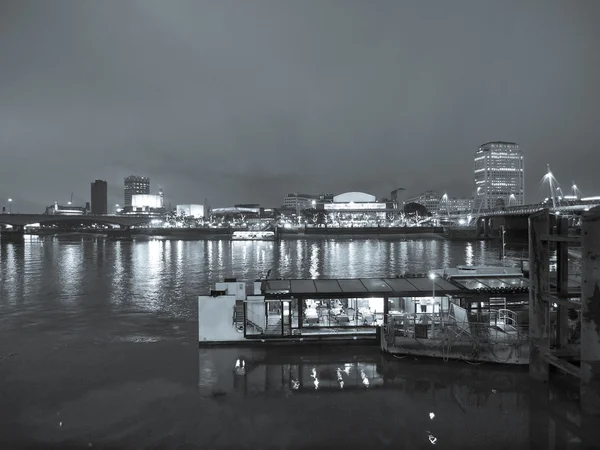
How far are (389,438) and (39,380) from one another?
11241mm

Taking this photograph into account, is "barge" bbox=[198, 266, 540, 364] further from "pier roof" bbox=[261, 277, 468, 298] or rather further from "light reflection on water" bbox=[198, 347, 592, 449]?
"light reflection on water" bbox=[198, 347, 592, 449]

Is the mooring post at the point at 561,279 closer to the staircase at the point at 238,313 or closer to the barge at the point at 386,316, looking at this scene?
the barge at the point at 386,316

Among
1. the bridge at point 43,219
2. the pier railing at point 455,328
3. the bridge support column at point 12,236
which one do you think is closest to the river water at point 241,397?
the pier railing at point 455,328

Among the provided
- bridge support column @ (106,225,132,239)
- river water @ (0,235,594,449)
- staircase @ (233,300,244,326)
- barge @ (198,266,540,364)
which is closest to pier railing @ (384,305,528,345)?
barge @ (198,266,540,364)

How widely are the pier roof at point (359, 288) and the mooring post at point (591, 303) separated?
239 inches

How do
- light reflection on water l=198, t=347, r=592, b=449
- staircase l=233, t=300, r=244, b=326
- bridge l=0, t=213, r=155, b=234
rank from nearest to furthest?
light reflection on water l=198, t=347, r=592, b=449, staircase l=233, t=300, r=244, b=326, bridge l=0, t=213, r=155, b=234

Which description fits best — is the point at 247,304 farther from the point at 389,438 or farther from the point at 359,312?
the point at 389,438

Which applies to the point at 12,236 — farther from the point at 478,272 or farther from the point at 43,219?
the point at 478,272

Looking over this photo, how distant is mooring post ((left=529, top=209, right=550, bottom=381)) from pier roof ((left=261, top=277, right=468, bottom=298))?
3.87 m

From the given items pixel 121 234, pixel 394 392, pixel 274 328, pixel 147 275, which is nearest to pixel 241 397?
pixel 394 392

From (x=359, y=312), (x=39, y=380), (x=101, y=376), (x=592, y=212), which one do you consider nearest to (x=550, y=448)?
(x=592, y=212)

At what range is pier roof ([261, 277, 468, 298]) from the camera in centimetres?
1599

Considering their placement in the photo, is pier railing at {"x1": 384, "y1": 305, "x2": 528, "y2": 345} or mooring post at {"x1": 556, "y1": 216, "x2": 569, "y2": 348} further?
pier railing at {"x1": 384, "y1": 305, "x2": 528, "y2": 345}

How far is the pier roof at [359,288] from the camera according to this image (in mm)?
15992
